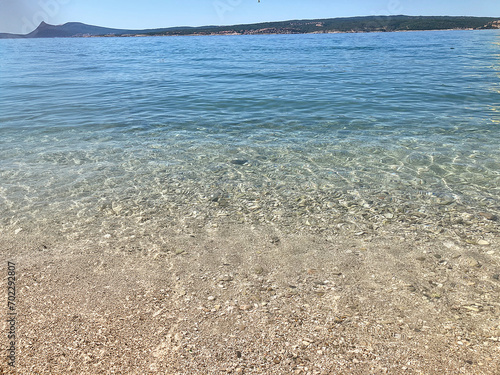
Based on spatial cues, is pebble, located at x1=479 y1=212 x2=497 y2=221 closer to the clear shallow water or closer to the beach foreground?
the clear shallow water

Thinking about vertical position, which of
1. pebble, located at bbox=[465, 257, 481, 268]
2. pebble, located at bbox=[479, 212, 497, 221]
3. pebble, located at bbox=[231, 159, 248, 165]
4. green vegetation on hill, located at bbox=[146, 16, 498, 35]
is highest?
green vegetation on hill, located at bbox=[146, 16, 498, 35]

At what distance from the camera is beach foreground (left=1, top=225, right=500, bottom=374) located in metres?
3.25

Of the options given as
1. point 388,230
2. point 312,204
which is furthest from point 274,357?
point 312,204

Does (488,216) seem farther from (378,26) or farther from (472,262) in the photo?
(378,26)

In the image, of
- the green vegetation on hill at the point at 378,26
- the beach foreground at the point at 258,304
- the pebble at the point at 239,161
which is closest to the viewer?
the beach foreground at the point at 258,304

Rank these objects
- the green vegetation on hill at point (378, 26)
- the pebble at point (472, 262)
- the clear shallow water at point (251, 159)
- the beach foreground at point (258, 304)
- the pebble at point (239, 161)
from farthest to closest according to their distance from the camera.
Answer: the green vegetation on hill at point (378, 26) → the pebble at point (239, 161) → the clear shallow water at point (251, 159) → the pebble at point (472, 262) → the beach foreground at point (258, 304)

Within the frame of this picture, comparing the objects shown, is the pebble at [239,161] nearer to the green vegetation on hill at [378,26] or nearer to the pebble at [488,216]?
the pebble at [488,216]

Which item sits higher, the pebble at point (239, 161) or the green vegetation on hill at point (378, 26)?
the green vegetation on hill at point (378, 26)

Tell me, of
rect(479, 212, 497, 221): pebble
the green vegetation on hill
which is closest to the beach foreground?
rect(479, 212, 497, 221): pebble

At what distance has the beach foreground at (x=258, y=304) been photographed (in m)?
3.25

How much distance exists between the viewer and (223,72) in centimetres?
2770

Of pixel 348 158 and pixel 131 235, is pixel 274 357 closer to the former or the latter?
pixel 131 235

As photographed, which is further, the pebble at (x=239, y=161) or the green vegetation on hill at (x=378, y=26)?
the green vegetation on hill at (x=378, y=26)

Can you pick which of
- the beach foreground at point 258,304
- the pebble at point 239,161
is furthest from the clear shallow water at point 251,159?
the beach foreground at point 258,304
